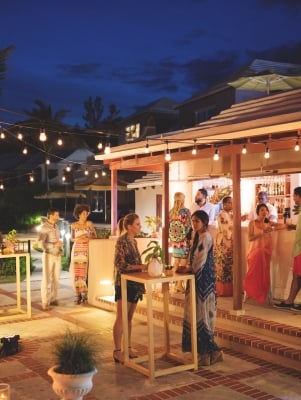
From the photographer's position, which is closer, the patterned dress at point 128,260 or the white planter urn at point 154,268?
the white planter urn at point 154,268

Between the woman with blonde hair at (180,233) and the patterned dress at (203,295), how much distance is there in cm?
274

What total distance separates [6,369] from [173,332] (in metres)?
2.65

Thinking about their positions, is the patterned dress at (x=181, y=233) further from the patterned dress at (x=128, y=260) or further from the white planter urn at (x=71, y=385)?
the white planter urn at (x=71, y=385)

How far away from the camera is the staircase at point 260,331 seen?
661 cm

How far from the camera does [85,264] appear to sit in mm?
10281

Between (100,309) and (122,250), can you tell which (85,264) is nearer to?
(100,309)

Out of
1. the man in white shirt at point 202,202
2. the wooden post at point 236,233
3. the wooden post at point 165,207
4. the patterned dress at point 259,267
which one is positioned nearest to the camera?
the wooden post at point 236,233

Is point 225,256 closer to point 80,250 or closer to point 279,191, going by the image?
point 80,250

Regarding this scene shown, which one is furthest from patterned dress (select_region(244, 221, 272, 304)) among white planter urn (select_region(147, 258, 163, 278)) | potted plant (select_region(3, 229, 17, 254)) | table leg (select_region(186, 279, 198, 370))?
potted plant (select_region(3, 229, 17, 254))

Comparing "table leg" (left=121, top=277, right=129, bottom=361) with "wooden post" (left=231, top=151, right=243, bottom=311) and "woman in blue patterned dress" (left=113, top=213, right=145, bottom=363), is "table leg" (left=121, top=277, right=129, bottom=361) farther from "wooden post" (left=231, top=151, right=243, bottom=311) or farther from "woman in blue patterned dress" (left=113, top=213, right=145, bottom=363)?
"wooden post" (left=231, top=151, right=243, bottom=311)

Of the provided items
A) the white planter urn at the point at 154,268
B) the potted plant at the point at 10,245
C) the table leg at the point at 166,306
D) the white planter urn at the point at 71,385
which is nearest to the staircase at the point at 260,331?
the table leg at the point at 166,306

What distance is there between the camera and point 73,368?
437cm

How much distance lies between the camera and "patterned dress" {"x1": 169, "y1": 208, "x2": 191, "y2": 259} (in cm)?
927

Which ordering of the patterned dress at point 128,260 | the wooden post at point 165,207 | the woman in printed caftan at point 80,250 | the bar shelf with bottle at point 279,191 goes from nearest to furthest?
the patterned dress at point 128,260 < the wooden post at point 165,207 < the woman in printed caftan at point 80,250 < the bar shelf with bottle at point 279,191
